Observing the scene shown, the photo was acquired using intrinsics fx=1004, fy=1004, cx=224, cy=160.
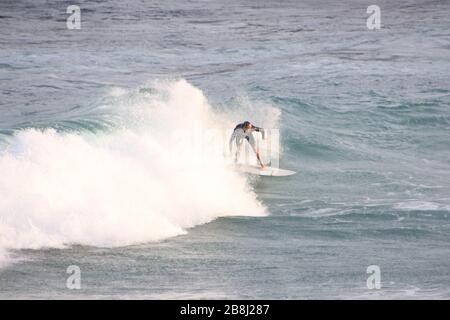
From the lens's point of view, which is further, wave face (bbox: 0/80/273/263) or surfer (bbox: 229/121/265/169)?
surfer (bbox: 229/121/265/169)

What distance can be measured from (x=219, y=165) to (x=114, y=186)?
13.3 ft

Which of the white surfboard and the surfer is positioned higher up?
the surfer

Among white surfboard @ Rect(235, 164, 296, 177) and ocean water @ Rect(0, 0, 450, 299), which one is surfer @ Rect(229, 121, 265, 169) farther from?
ocean water @ Rect(0, 0, 450, 299)

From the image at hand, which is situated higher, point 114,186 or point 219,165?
point 219,165

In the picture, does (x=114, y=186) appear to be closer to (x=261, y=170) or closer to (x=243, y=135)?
(x=243, y=135)

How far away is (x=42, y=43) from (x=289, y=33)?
→ 1031 centimetres

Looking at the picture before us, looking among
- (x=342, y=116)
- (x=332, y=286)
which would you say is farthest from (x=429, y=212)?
(x=342, y=116)

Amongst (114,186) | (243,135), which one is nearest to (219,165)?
Result: (243,135)

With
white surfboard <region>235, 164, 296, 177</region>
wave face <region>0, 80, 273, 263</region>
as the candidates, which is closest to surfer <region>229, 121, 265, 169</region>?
white surfboard <region>235, 164, 296, 177</region>

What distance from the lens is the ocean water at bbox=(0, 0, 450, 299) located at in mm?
14656

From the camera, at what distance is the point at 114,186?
59.3 ft

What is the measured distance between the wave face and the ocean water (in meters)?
0.04

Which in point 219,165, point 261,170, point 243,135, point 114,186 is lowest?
point 114,186

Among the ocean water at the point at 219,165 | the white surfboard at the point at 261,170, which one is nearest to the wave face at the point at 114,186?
the ocean water at the point at 219,165
